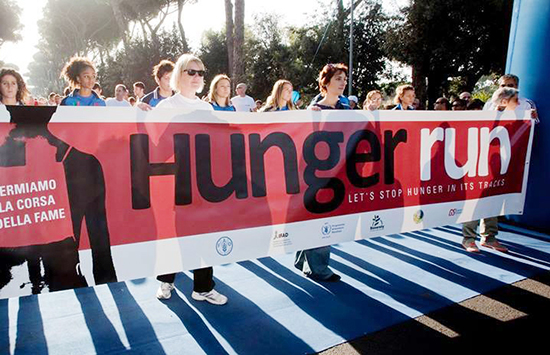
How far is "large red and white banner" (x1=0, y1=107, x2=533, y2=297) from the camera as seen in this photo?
2.57 m

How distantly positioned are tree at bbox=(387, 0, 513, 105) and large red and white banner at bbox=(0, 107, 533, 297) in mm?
15878

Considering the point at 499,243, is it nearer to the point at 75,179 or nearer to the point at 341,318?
the point at 341,318

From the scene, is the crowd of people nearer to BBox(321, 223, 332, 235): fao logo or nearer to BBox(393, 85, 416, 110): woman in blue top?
BBox(393, 85, 416, 110): woman in blue top

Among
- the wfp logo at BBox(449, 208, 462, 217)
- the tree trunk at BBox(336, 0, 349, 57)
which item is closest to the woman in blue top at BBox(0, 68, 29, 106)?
the wfp logo at BBox(449, 208, 462, 217)

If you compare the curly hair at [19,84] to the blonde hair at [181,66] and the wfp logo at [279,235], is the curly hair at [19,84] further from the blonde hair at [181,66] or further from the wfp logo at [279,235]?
the wfp logo at [279,235]

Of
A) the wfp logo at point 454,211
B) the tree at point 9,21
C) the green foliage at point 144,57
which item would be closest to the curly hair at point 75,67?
the wfp logo at point 454,211

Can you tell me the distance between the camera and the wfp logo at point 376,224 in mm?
3775

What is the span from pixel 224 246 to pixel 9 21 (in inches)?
1662

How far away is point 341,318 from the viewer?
3277 millimetres

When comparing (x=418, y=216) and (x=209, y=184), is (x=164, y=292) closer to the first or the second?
(x=209, y=184)

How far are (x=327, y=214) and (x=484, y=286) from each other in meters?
1.63

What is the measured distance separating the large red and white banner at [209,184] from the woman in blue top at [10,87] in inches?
103

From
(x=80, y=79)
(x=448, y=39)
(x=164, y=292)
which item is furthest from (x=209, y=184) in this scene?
(x=448, y=39)

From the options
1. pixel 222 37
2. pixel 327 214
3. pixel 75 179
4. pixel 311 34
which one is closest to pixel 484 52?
pixel 311 34
